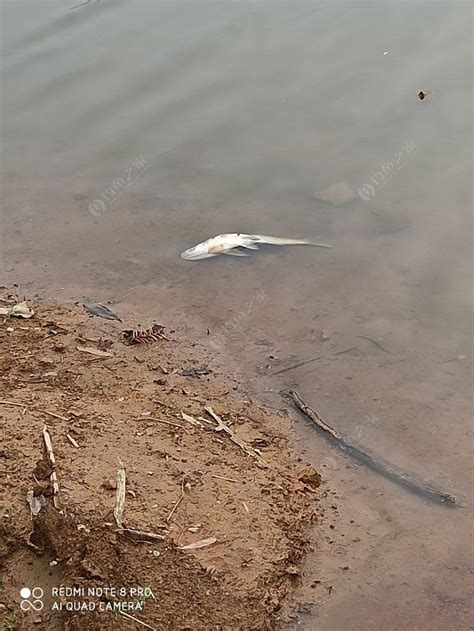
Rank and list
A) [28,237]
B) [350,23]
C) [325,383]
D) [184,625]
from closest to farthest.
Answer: [184,625] < [325,383] < [28,237] < [350,23]

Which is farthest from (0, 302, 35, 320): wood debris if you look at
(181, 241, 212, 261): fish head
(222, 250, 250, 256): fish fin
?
(222, 250, 250, 256): fish fin

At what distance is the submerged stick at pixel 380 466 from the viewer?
176 inches

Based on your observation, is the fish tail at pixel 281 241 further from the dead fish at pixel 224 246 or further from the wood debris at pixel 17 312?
the wood debris at pixel 17 312

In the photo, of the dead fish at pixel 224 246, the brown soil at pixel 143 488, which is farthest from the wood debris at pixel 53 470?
the dead fish at pixel 224 246

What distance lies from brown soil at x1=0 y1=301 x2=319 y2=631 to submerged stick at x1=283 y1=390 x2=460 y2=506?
20 cm

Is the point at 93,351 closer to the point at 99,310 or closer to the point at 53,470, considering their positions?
the point at 99,310

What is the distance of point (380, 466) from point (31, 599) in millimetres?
2185

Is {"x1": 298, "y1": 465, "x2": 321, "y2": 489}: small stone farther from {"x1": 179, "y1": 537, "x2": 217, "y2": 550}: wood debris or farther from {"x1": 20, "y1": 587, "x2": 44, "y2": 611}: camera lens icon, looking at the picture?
{"x1": 20, "y1": 587, "x2": 44, "y2": 611}: camera lens icon

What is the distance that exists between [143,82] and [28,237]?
2.98 m

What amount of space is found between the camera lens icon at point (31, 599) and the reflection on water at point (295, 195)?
53.4 inches

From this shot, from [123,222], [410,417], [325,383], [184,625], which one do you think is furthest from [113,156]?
[184,625]

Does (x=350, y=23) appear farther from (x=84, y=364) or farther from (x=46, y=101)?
(x=84, y=364)

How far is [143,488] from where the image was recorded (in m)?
3.81

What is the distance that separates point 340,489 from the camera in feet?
14.6
